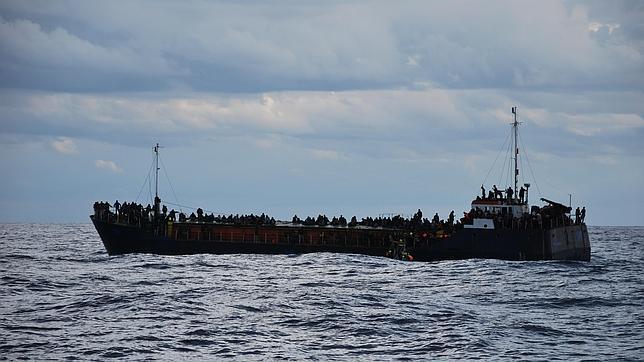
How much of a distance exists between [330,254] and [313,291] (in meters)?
26.6

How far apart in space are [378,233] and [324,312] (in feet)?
119

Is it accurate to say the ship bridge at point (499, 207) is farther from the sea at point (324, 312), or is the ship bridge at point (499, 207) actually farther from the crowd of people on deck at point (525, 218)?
the sea at point (324, 312)

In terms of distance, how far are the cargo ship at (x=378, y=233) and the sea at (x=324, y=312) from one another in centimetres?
220

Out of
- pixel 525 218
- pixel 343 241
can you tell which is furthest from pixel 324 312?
pixel 343 241

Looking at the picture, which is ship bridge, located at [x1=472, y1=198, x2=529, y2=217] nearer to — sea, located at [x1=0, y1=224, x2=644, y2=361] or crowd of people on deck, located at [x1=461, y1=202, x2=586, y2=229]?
crowd of people on deck, located at [x1=461, y1=202, x2=586, y2=229]

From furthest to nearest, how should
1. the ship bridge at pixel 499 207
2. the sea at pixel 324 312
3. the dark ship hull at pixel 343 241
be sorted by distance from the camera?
the ship bridge at pixel 499 207, the dark ship hull at pixel 343 241, the sea at pixel 324 312

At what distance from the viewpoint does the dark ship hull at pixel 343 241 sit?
7125 cm

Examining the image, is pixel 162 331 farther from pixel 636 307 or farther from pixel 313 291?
pixel 636 307

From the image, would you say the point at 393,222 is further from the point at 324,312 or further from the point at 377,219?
the point at 324,312

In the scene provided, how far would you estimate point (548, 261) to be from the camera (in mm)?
71312

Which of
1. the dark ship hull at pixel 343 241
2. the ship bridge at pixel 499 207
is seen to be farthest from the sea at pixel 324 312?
the ship bridge at pixel 499 207

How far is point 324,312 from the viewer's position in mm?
44875

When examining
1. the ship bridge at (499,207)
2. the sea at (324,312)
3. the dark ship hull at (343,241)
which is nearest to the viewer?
the sea at (324,312)

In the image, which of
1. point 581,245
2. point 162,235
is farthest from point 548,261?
point 162,235
